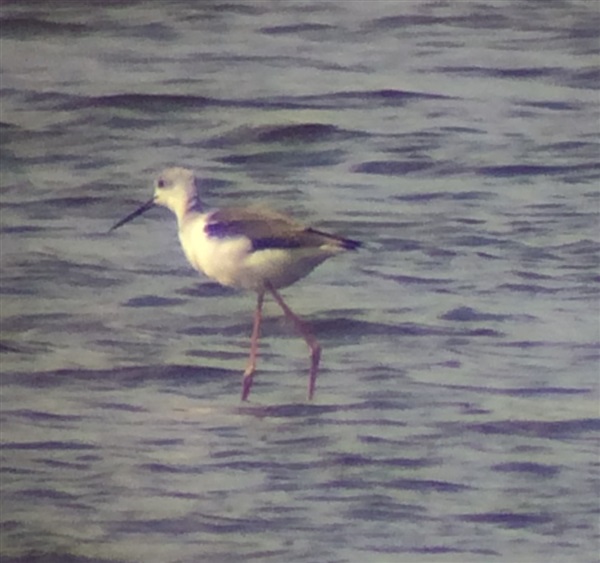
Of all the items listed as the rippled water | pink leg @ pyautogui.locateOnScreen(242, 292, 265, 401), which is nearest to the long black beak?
the rippled water

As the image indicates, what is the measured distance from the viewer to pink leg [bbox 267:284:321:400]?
3.94 ft

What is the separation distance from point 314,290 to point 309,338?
60 millimetres

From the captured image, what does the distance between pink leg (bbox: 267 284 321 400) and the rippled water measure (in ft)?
0.04

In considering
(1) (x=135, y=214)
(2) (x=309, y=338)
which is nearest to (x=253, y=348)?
(2) (x=309, y=338)

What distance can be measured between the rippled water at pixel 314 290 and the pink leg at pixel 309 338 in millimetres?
12

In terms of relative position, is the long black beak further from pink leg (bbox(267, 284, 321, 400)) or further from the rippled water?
pink leg (bbox(267, 284, 321, 400))

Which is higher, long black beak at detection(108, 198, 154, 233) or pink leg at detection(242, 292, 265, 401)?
long black beak at detection(108, 198, 154, 233)

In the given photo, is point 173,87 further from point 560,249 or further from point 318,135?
point 560,249

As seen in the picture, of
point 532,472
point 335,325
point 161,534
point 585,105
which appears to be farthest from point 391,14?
point 161,534

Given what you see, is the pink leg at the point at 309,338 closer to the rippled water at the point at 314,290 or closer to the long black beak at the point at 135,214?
the rippled water at the point at 314,290

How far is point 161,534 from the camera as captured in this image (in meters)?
1.22

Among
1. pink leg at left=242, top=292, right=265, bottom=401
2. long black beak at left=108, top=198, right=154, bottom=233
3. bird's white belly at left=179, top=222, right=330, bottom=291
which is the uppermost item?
long black beak at left=108, top=198, right=154, bottom=233

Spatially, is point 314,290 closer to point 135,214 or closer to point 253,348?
point 253,348

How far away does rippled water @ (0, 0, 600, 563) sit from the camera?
3.92ft
